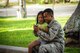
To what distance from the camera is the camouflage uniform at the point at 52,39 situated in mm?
5573

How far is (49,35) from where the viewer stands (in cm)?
559

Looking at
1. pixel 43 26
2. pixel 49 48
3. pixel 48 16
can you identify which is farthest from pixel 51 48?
pixel 48 16

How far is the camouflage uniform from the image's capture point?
557cm

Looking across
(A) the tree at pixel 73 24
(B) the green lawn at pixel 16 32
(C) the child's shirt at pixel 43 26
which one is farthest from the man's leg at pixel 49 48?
(B) the green lawn at pixel 16 32

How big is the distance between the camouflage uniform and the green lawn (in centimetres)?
151

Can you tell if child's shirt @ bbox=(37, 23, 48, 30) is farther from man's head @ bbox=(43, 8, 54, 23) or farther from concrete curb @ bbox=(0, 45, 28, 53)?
concrete curb @ bbox=(0, 45, 28, 53)

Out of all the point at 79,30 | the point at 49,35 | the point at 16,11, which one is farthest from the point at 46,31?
the point at 16,11

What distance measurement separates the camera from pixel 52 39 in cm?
559

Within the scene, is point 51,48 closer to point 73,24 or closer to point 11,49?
point 73,24

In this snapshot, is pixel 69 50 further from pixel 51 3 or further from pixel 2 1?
pixel 2 1

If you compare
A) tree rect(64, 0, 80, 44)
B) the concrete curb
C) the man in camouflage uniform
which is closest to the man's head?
the man in camouflage uniform

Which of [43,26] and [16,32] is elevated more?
[43,26]

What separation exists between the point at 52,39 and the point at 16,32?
6.72 feet

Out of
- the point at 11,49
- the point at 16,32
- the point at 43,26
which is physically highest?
the point at 43,26
